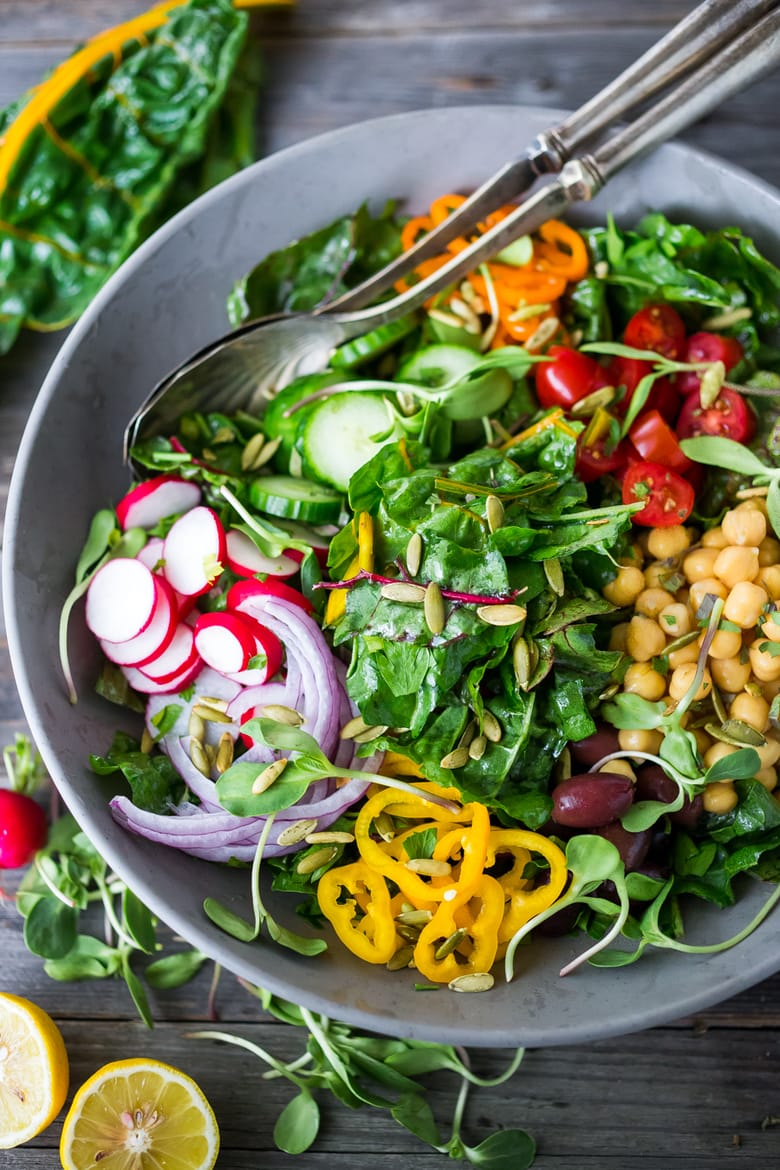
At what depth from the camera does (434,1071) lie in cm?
213

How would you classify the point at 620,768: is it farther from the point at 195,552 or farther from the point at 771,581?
the point at 195,552

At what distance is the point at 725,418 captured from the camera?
209 cm

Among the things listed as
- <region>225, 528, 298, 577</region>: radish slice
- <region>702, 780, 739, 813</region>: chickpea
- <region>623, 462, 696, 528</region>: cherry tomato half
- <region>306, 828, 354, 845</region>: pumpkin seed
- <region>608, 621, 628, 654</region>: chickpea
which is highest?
<region>623, 462, 696, 528</region>: cherry tomato half

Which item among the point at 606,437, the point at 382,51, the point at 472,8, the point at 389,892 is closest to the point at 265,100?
the point at 382,51

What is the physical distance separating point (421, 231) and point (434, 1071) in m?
1.93

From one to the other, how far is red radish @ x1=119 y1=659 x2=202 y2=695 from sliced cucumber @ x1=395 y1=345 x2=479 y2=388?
31.6 inches

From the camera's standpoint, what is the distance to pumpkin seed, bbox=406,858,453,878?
1.80 m

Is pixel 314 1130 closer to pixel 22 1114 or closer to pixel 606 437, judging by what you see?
pixel 22 1114

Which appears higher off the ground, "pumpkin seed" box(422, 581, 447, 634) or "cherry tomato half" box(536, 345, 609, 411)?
"cherry tomato half" box(536, 345, 609, 411)

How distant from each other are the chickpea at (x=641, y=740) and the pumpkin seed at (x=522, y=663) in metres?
0.24

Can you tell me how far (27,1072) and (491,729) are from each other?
1.24 metres

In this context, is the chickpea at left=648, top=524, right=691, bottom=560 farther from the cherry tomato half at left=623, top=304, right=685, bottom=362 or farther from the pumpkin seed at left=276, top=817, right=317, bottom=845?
the pumpkin seed at left=276, top=817, right=317, bottom=845

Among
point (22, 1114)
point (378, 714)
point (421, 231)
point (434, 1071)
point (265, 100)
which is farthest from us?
point (265, 100)

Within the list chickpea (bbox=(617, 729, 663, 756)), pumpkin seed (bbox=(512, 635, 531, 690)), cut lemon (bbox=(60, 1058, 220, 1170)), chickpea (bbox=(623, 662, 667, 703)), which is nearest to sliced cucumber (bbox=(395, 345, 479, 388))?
pumpkin seed (bbox=(512, 635, 531, 690))
